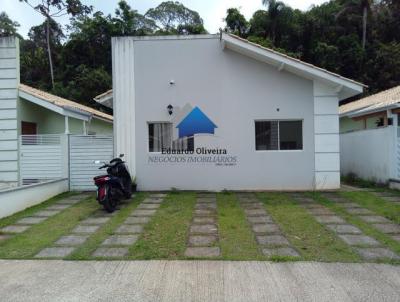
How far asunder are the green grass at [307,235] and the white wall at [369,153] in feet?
14.3

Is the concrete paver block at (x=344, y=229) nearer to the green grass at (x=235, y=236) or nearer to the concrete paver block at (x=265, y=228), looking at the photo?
the concrete paver block at (x=265, y=228)

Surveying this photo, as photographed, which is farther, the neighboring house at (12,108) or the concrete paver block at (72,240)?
the neighboring house at (12,108)

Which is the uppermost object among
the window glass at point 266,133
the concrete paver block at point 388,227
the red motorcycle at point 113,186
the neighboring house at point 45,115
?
the neighboring house at point 45,115

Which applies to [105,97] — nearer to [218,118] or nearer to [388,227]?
[218,118]

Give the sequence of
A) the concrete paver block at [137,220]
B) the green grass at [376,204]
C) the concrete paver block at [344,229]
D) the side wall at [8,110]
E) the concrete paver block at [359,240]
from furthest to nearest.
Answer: the side wall at [8,110] → the green grass at [376,204] → the concrete paver block at [137,220] → the concrete paver block at [344,229] → the concrete paver block at [359,240]

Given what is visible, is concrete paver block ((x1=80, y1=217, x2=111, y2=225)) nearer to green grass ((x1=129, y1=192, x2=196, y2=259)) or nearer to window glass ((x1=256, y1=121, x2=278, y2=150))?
green grass ((x1=129, y1=192, x2=196, y2=259))

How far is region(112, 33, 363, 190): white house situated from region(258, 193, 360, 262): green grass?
2.39 metres

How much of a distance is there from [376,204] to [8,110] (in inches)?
432

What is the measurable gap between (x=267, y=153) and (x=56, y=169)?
6.33 metres

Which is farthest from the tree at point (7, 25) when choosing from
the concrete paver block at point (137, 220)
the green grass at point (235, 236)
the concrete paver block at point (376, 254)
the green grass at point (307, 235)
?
the concrete paver block at point (376, 254)

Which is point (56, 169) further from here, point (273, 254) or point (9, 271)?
point (273, 254)

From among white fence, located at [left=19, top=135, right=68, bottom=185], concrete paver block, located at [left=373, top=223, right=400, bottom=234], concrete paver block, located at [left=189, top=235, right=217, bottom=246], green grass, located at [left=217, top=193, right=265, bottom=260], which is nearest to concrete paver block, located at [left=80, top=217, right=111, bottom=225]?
concrete paver block, located at [left=189, top=235, right=217, bottom=246]

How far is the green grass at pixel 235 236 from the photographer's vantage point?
19.9 feet

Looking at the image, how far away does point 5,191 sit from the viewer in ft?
29.3
